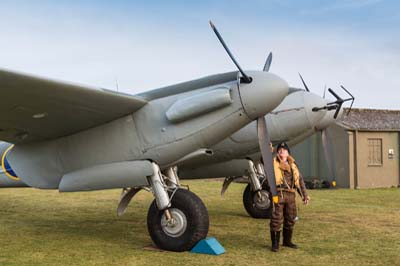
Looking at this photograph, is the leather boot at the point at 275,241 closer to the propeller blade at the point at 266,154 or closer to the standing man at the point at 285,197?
the standing man at the point at 285,197

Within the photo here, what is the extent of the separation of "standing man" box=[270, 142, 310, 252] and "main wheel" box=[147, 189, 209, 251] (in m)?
1.00

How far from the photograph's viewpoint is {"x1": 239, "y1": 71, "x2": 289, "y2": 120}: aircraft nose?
21.5ft

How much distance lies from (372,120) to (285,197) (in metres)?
19.5

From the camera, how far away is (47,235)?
853 cm

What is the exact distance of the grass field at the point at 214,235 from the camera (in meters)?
6.30

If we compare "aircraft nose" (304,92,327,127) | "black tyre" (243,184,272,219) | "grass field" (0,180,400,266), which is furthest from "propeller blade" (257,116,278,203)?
"black tyre" (243,184,272,219)

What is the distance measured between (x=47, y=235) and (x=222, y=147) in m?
3.62

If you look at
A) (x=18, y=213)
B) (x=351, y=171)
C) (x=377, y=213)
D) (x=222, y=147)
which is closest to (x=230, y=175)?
(x=222, y=147)

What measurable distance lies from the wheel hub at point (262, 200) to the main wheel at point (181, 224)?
438 centimetres

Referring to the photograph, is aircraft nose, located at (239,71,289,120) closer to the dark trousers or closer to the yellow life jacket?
the yellow life jacket

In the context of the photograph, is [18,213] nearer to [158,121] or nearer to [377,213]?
[158,121]

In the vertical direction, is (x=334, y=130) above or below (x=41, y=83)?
below

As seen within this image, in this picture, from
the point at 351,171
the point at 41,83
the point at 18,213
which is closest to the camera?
the point at 41,83

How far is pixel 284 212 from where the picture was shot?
7137 mm
